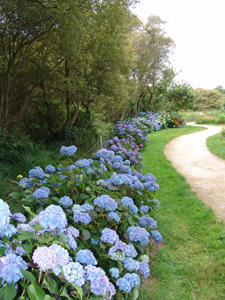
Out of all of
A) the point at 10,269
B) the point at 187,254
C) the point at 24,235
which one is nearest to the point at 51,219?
the point at 24,235

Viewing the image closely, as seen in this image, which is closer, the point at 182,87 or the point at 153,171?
the point at 153,171

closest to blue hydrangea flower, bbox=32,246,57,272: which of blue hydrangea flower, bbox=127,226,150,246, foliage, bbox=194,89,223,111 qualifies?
blue hydrangea flower, bbox=127,226,150,246

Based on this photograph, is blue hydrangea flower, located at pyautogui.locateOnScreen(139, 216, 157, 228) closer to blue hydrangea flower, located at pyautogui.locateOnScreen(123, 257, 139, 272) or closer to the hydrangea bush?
the hydrangea bush

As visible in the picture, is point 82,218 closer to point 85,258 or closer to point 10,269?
point 85,258

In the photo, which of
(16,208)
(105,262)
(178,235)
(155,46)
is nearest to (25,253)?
(105,262)

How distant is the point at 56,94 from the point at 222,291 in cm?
610

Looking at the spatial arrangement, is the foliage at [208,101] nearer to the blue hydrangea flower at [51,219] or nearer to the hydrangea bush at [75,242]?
the hydrangea bush at [75,242]

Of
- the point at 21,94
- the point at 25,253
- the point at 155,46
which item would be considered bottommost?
the point at 25,253

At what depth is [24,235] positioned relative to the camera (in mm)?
1080

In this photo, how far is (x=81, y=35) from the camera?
4.06 m

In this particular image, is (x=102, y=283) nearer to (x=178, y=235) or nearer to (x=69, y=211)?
(x=69, y=211)

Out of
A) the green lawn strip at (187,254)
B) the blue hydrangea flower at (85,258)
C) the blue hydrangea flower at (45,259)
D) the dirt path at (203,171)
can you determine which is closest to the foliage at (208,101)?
the dirt path at (203,171)

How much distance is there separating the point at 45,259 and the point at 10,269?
145 millimetres

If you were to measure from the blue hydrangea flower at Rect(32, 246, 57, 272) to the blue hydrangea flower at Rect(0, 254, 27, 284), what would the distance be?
3.9 inches
